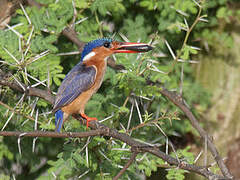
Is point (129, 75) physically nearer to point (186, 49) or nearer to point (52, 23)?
point (186, 49)

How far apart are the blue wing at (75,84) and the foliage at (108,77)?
6.1 inches

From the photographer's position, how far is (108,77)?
12.6ft

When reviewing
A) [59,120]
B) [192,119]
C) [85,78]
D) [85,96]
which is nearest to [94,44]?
[85,78]

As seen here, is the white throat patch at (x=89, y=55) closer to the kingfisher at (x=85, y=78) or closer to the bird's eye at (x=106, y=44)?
the kingfisher at (x=85, y=78)

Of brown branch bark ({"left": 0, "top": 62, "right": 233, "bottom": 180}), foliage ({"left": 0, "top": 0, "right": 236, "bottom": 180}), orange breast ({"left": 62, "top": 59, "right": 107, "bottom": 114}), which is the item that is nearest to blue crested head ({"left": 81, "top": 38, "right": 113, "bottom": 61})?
orange breast ({"left": 62, "top": 59, "right": 107, "bottom": 114})

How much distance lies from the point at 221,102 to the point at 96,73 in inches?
73.6

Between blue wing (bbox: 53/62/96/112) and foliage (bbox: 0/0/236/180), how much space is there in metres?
0.15

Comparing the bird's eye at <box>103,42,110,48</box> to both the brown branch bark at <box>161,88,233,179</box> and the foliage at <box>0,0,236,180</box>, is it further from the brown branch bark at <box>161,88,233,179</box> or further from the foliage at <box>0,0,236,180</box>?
the brown branch bark at <box>161,88,233,179</box>

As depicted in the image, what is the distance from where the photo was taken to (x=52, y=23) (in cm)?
364

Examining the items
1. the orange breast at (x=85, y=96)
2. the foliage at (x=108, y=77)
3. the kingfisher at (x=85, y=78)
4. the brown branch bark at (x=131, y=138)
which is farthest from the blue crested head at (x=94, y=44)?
the brown branch bark at (x=131, y=138)

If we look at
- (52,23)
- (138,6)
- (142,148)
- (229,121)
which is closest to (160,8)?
(138,6)

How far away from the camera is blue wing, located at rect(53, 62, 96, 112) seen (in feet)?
10.2

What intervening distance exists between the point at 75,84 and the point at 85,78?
87mm

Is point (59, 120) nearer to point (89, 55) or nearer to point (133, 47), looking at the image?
point (89, 55)
